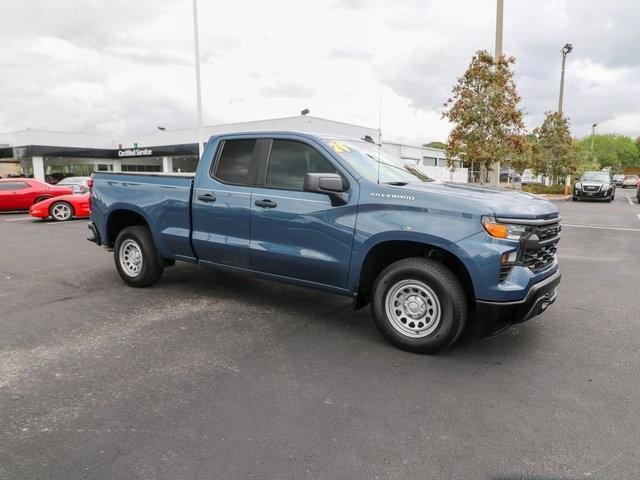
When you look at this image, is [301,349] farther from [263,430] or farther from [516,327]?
[516,327]

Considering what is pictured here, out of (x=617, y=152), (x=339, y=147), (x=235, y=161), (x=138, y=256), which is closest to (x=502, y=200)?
(x=339, y=147)

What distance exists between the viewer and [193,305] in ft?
18.4

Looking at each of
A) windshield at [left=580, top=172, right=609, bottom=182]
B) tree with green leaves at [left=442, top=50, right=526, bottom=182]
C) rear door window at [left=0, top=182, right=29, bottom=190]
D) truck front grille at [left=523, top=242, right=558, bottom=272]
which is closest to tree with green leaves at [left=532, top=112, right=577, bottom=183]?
windshield at [left=580, top=172, right=609, bottom=182]

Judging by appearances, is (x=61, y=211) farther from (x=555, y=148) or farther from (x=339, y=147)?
(x=555, y=148)

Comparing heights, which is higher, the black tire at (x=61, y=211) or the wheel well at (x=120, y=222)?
the wheel well at (x=120, y=222)

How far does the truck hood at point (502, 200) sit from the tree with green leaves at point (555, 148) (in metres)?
30.2

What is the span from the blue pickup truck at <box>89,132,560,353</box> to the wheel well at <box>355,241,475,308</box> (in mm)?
13

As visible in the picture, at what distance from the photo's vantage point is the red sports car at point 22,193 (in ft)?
59.0

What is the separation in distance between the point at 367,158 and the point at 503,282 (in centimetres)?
184

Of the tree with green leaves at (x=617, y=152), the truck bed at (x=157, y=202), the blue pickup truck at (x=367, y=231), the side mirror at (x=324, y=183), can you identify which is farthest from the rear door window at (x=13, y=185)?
the tree with green leaves at (x=617, y=152)

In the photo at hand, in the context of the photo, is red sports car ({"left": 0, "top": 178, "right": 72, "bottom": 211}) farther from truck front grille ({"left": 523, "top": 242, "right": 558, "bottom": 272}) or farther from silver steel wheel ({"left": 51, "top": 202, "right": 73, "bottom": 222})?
truck front grille ({"left": 523, "top": 242, "right": 558, "bottom": 272})

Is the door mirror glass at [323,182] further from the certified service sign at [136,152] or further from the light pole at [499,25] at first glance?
the certified service sign at [136,152]

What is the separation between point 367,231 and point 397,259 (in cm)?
52

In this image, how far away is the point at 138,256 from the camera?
20.7 ft
